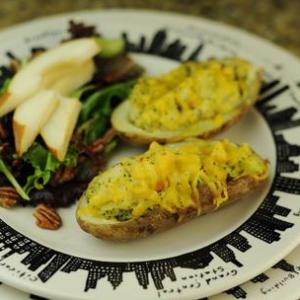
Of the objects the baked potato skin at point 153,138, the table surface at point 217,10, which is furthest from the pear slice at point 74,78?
the table surface at point 217,10

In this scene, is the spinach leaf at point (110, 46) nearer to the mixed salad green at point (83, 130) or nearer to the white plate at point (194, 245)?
the mixed salad green at point (83, 130)

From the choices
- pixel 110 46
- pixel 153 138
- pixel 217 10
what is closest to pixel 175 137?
pixel 153 138

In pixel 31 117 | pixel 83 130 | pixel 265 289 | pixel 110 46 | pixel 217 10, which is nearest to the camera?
pixel 265 289

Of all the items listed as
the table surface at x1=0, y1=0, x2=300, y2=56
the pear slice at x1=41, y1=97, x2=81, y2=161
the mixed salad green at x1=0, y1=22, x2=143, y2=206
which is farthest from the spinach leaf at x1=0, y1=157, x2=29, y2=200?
the table surface at x1=0, y1=0, x2=300, y2=56

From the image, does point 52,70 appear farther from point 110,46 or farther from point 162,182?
point 162,182

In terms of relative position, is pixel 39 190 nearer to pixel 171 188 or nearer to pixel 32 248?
pixel 32 248

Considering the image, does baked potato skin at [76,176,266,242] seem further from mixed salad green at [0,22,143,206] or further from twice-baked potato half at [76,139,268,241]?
mixed salad green at [0,22,143,206]

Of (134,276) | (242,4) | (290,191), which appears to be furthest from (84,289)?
(242,4)
